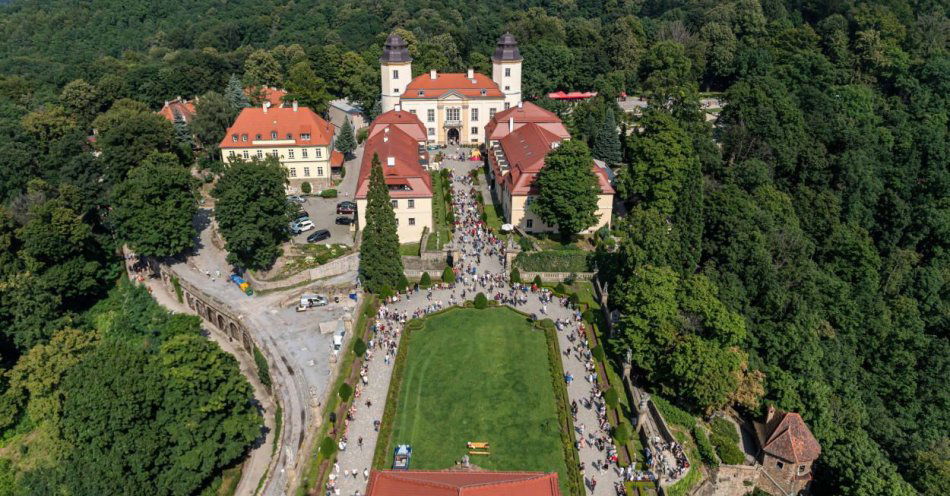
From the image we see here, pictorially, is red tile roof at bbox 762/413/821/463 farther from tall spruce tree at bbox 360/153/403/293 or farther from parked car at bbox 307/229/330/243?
parked car at bbox 307/229/330/243

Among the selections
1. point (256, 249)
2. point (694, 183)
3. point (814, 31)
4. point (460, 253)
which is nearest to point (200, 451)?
point (256, 249)

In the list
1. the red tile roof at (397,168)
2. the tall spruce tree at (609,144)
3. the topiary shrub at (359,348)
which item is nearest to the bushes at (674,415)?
the topiary shrub at (359,348)

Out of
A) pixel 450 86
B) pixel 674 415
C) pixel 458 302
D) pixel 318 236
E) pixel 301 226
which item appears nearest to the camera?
pixel 674 415

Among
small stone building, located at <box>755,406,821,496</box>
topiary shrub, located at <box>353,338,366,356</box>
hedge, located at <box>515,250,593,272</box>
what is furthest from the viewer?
hedge, located at <box>515,250,593,272</box>

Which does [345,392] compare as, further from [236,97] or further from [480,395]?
[236,97]

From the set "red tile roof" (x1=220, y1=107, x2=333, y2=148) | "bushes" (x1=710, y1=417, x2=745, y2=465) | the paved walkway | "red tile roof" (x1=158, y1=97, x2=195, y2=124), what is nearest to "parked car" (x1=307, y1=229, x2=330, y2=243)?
the paved walkway

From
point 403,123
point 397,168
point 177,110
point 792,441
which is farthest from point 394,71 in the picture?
point 792,441
